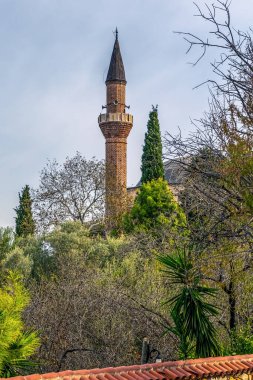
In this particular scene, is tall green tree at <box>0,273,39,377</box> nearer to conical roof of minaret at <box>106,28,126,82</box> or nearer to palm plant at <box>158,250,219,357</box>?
palm plant at <box>158,250,219,357</box>

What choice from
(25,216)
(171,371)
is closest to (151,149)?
(25,216)

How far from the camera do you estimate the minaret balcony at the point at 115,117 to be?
5477cm

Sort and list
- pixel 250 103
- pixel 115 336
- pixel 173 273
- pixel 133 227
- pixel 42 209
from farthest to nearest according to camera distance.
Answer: pixel 42 209 → pixel 133 227 → pixel 115 336 → pixel 173 273 → pixel 250 103

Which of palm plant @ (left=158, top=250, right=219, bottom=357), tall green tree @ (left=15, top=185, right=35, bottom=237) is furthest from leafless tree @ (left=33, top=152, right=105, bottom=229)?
palm plant @ (left=158, top=250, right=219, bottom=357)

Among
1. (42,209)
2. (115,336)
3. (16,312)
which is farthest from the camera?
(42,209)

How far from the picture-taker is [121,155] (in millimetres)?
54406

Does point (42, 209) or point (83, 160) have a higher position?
point (83, 160)

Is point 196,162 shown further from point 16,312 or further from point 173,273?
point 16,312

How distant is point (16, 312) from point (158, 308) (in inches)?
356

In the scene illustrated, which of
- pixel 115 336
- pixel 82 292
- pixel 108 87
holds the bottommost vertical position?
pixel 115 336

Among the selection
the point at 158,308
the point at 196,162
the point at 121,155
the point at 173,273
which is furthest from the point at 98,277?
the point at 121,155

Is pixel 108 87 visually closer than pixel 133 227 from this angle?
No

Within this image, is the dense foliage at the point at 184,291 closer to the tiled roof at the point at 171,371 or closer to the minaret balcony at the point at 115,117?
the tiled roof at the point at 171,371

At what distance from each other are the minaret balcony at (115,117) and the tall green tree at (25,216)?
30.6ft
